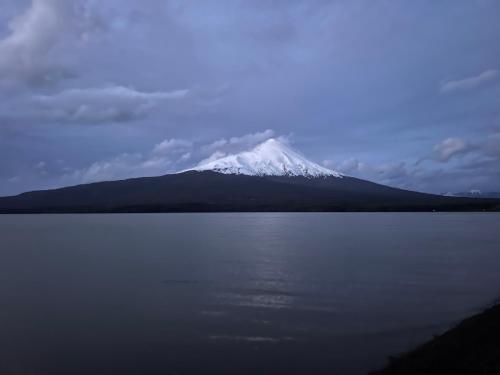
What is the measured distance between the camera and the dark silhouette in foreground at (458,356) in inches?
377

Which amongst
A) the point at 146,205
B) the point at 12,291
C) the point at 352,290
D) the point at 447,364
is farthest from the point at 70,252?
the point at 146,205

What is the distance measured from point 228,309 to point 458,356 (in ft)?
27.1

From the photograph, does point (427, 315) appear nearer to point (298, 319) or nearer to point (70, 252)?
point (298, 319)

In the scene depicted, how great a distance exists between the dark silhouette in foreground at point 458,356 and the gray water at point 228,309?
3.21 ft

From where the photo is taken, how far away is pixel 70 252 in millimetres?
→ 35000

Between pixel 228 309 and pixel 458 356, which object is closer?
pixel 458 356

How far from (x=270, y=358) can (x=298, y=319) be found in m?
3.62

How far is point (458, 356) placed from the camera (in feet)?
34.0

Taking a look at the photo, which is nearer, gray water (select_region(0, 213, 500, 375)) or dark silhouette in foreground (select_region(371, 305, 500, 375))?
dark silhouette in foreground (select_region(371, 305, 500, 375))

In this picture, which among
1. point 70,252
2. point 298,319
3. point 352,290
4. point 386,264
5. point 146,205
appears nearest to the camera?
point 298,319

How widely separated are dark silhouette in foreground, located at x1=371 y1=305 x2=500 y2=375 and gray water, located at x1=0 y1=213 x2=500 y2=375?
98 cm

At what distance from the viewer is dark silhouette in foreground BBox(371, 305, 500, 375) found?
31.4 ft

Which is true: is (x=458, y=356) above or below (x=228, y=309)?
above

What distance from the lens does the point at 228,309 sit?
16672mm
